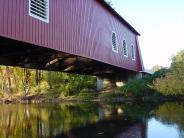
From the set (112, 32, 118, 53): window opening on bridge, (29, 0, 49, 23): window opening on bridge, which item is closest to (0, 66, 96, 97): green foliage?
(112, 32, 118, 53): window opening on bridge

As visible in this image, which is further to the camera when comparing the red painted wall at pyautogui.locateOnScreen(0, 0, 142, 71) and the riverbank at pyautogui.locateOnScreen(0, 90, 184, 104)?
the riverbank at pyautogui.locateOnScreen(0, 90, 184, 104)

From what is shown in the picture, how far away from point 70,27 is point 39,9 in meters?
3.00

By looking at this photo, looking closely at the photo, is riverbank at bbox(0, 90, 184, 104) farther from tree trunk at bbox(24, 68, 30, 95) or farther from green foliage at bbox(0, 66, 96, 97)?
tree trunk at bbox(24, 68, 30, 95)

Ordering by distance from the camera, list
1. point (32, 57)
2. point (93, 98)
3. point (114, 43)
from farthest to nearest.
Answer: point (93, 98)
point (114, 43)
point (32, 57)

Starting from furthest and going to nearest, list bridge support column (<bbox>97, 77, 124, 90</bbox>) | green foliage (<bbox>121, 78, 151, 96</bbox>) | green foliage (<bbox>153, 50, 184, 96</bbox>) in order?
bridge support column (<bbox>97, 77, 124, 90</bbox>) < green foliage (<bbox>121, 78, 151, 96</bbox>) < green foliage (<bbox>153, 50, 184, 96</bbox>)

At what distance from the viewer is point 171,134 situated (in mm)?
12188

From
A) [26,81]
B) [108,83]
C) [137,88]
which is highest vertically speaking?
[26,81]

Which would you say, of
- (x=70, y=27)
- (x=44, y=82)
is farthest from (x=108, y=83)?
(x=70, y=27)

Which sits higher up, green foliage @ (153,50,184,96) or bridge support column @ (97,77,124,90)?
bridge support column @ (97,77,124,90)

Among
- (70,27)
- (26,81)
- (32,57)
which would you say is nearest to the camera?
(70,27)

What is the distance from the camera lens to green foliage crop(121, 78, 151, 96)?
3312 centimetres

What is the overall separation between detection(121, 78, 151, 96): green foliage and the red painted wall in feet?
22.2

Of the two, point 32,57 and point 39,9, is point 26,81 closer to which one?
point 32,57

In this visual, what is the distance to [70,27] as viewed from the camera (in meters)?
16.1
